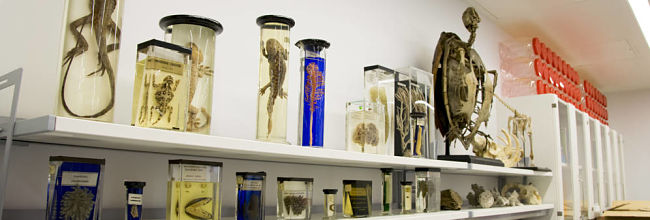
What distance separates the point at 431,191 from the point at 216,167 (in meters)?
1.07

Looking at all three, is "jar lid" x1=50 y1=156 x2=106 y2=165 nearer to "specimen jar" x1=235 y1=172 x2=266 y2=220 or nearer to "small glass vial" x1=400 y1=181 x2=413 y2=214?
"specimen jar" x1=235 y1=172 x2=266 y2=220

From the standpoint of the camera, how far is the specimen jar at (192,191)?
3.54 ft

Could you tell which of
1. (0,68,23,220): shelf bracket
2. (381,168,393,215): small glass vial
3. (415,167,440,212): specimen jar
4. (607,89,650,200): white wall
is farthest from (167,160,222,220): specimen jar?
(607,89,650,200): white wall

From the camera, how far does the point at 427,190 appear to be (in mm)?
1927

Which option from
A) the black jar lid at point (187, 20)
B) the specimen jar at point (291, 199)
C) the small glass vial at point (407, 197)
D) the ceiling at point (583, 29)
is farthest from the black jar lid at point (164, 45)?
the ceiling at point (583, 29)

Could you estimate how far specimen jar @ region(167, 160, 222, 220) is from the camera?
3.54 ft

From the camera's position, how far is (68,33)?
3.10 feet

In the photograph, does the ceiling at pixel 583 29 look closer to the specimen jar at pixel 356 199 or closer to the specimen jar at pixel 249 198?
the specimen jar at pixel 356 199

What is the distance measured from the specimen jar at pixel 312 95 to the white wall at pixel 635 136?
5.76 metres

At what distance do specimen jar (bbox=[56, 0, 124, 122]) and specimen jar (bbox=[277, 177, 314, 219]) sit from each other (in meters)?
0.54

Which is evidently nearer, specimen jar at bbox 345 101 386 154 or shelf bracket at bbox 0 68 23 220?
shelf bracket at bbox 0 68 23 220

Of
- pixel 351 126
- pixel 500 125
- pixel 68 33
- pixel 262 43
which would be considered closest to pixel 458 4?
pixel 500 125

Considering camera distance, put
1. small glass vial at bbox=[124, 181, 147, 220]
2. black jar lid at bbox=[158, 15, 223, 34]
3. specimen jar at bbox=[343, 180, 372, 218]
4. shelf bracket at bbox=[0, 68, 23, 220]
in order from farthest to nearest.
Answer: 1. specimen jar at bbox=[343, 180, 372, 218]
2. black jar lid at bbox=[158, 15, 223, 34]
3. small glass vial at bbox=[124, 181, 147, 220]
4. shelf bracket at bbox=[0, 68, 23, 220]

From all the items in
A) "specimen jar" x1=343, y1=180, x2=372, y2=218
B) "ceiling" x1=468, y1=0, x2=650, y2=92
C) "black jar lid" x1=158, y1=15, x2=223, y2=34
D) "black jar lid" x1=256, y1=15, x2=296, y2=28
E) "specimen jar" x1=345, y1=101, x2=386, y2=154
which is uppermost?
"ceiling" x1=468, y1=0, x2=650, y2=92
